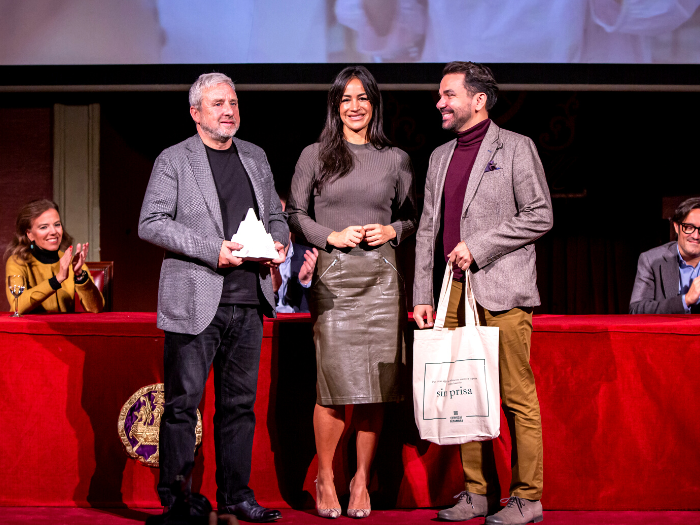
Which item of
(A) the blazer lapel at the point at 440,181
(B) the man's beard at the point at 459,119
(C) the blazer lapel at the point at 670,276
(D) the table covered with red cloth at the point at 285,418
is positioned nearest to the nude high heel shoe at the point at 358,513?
(D) the table covered with red cloth at the point at 285,418

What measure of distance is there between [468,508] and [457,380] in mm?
491

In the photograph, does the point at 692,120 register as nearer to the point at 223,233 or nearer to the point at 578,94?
the point at 578,94

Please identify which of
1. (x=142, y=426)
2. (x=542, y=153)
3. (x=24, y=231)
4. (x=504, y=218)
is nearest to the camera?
(x=504, y=218)

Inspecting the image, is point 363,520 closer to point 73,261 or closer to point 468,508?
point 468,508

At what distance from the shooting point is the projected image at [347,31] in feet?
14.8

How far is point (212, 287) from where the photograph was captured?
90.4 inches

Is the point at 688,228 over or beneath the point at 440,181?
beneath

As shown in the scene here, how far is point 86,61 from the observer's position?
4742mm

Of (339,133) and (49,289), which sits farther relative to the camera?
(49,289)

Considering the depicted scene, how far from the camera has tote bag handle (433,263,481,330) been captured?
2.30m

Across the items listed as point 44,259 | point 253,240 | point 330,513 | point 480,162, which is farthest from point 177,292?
point 44,259

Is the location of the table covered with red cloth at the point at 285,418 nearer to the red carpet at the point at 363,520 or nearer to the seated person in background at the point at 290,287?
the red carpet at the point at 363,520

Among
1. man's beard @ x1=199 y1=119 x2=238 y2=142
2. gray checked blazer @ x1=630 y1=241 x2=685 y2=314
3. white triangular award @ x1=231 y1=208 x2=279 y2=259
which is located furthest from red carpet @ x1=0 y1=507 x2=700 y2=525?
man's beard @ x1=199 y1=119 x2=238 y2=142

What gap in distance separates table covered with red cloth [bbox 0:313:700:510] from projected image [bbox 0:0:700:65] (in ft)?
8.18
